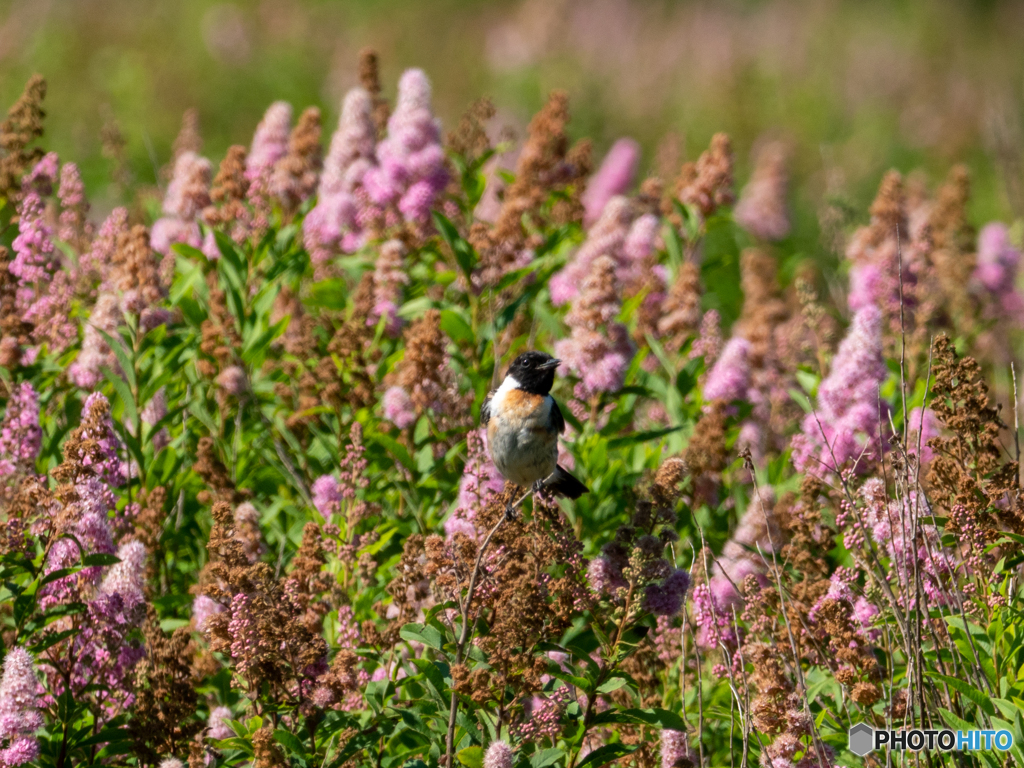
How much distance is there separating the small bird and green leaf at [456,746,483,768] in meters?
0.89

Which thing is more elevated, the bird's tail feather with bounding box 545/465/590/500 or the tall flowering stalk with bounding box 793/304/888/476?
the tall flowering stalk with bounding box 793/304/888/476

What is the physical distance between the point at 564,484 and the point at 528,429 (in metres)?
0.27

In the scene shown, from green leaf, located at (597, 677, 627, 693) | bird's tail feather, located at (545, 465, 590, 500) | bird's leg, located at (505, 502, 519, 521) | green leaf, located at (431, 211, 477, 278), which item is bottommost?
green leaf, located at (597, 677, 627, 693)

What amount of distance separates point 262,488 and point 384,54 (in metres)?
10.7

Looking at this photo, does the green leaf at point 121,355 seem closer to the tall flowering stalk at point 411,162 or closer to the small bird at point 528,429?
the small bird at point 528,429

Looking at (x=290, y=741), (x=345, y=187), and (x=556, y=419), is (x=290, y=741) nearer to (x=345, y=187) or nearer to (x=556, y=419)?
(x=556, y=419)

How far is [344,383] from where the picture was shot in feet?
15.3

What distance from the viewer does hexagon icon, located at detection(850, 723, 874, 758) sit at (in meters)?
3.11

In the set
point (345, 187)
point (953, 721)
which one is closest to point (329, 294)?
point (345, 187)

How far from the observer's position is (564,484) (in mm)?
4027

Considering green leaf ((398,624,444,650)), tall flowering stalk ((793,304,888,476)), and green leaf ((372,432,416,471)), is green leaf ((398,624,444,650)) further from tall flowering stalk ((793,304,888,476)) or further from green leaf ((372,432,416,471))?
tall flowering stalk ((793,304,888,476))

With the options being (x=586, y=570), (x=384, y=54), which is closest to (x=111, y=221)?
(x=586, y=570)

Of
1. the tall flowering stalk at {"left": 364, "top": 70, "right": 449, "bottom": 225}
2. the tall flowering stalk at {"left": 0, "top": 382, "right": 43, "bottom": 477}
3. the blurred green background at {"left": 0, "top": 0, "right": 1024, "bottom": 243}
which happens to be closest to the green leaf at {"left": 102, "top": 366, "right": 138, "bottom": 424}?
the tall flowering stalk at {"left": 0, "top": 382, "right": 43, "bottom": 477}

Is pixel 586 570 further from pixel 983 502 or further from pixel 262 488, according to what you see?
pixel 262 488
